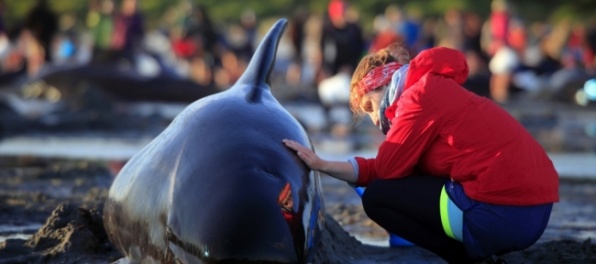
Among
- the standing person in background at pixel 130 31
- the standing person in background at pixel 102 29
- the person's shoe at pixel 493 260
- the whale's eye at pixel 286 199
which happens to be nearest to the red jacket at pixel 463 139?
the person's shoe at pixel 493 260

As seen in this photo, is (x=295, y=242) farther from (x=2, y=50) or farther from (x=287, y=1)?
(x=287, y=1)

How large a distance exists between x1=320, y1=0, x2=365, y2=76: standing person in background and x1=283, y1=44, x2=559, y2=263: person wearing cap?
17468 millimetres


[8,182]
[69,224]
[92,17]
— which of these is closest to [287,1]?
[92,17]

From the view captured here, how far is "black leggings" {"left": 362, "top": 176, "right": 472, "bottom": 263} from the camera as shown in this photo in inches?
235

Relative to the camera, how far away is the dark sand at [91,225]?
6.69 m

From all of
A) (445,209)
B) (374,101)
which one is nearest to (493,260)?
(445,209)

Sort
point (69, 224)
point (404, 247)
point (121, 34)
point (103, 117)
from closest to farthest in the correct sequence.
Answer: point (69, 224)
point (404, 247)
point (103, 117)
point (121, 34)

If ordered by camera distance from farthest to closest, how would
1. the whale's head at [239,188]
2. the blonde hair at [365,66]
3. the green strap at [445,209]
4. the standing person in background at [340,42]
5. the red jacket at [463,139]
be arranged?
the standing person in background at [340,42] → the blonde hair at [365,66] → the green strap at [445,209] → the red jacket at [463,139] → the whale's head at [239,188]

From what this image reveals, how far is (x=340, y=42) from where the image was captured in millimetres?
23953

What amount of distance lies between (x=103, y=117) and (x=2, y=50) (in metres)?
12.5

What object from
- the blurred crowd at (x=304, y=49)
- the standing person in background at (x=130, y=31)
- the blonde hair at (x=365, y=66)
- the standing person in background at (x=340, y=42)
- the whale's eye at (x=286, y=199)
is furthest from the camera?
the standing person in background at (x=130, y=31)

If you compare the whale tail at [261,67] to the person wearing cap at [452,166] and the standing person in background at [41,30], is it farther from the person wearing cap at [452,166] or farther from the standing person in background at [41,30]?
the standing person in background at [41,30]

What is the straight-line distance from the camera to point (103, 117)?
18.6 meters

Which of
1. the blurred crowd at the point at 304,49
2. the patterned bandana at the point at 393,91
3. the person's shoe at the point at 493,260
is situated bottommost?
the blurred crowd at the point at 304,49
